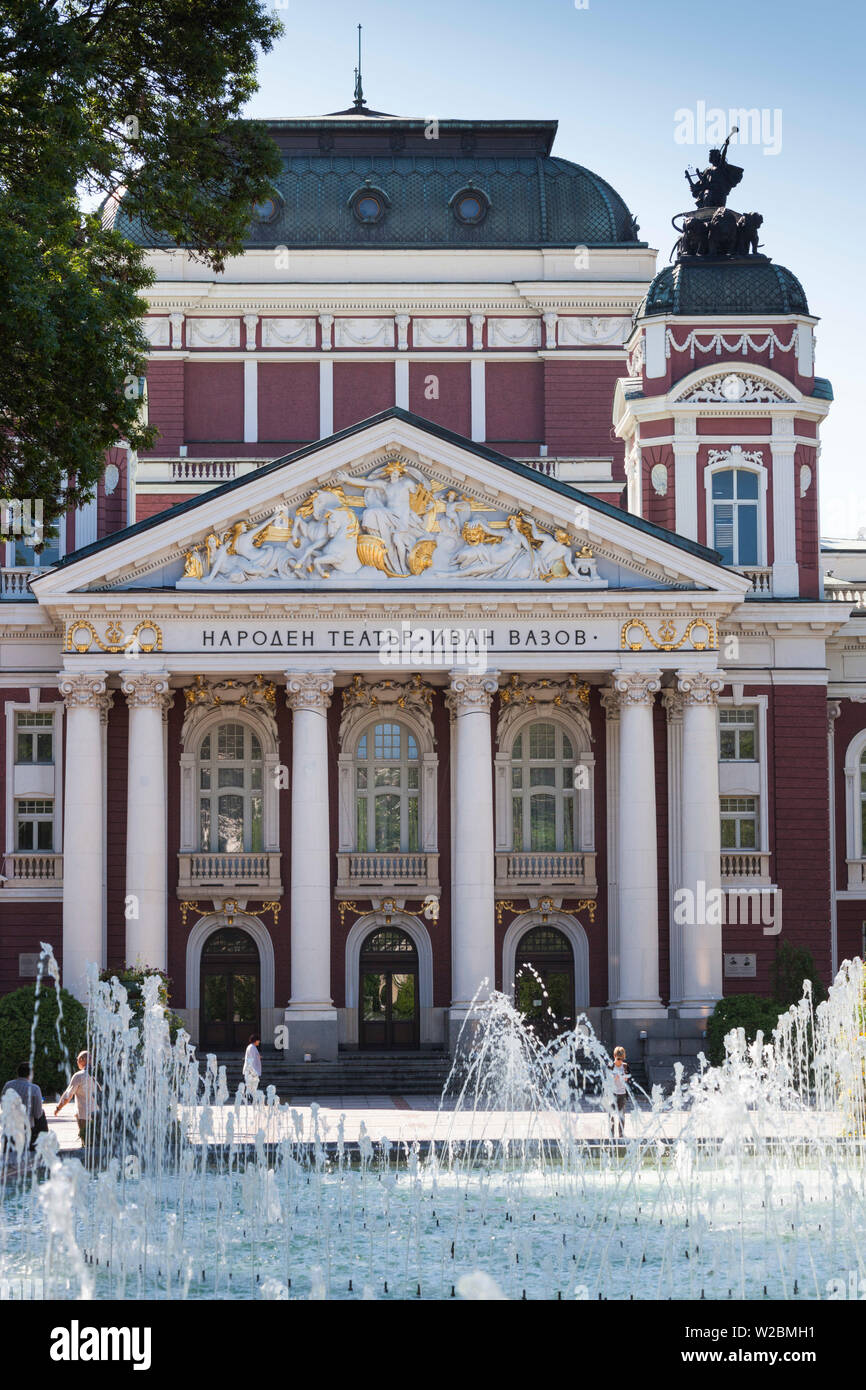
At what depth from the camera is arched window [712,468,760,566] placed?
45031 millimetres

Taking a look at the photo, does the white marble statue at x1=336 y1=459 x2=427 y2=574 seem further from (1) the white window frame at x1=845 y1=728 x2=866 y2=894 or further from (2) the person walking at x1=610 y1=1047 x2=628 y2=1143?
(2) the person walking at x1=610 y1=1047 x2=628 y2=1143

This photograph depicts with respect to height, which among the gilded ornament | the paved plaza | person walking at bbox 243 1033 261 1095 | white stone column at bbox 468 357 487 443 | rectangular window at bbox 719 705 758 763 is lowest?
the paved plaza

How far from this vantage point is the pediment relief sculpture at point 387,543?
1631 inches

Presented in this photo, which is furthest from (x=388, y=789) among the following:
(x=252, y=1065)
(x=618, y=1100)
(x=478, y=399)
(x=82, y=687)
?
(x=618, y=1100)

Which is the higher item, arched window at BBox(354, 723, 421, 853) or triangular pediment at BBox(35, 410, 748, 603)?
triangular pediment at BBox(35, 410, 748, 603)

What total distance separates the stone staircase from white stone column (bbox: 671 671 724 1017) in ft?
18.6

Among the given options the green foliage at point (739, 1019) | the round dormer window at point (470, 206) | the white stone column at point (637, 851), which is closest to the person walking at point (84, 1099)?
the green foliage at point (739, 1019)

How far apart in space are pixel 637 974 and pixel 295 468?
43.1 feet

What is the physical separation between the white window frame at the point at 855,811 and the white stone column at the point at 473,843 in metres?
9.81

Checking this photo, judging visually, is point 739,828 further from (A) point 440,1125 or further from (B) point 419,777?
(A) point 440,1125

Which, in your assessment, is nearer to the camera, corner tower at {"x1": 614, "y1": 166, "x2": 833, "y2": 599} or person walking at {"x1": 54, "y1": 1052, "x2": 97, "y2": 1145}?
person walking at {"x1": 54, "y1": 1052, "x2": 97, "y2": 1145}

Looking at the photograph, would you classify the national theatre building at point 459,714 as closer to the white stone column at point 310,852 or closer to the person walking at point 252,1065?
the white stone column at point 310,852

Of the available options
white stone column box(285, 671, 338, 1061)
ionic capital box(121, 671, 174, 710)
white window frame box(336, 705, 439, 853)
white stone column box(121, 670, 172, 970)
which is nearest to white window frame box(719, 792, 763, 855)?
white window frame box(336, 705, 439, 853)
